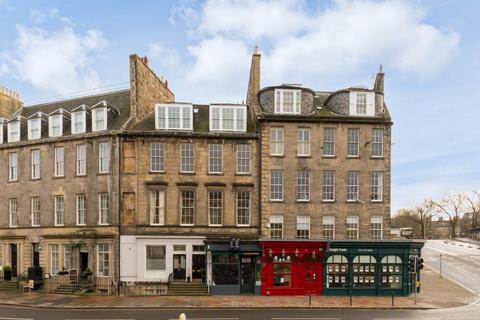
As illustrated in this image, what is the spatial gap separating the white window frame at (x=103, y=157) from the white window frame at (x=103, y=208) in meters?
1.83

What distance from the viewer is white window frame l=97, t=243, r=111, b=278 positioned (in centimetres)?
2672

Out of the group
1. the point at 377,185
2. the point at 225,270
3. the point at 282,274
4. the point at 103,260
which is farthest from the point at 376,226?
the point at 103,260

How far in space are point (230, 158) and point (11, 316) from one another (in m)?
16.5

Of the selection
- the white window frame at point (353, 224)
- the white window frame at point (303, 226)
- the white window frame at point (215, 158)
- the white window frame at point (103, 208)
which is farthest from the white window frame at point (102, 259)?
the white window frame at point (353, 224)

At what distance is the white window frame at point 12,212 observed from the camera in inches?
1194

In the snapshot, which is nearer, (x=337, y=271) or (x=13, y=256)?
(x=337, y=271)

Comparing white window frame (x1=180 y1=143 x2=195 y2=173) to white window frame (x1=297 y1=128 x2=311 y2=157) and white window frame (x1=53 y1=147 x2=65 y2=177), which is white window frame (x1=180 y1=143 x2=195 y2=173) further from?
white window frame (x1=53 y1=147 x2=65 y2=177)

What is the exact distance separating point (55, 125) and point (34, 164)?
367 cm

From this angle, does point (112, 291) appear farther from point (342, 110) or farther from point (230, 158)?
point (342, 110)

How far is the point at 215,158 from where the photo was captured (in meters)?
27.5

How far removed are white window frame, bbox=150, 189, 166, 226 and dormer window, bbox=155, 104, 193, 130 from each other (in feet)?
16.4

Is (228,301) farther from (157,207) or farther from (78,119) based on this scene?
(78,119)

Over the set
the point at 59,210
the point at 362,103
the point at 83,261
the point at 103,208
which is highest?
the point at 362,103

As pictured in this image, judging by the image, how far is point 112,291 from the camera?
25.9 metres
